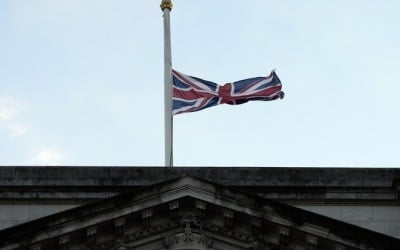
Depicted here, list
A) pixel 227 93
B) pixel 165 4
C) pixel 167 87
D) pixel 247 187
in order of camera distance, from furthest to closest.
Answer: pixel 165 4 < pixel 167 87 < pixel 227 93 < pixel 247 187

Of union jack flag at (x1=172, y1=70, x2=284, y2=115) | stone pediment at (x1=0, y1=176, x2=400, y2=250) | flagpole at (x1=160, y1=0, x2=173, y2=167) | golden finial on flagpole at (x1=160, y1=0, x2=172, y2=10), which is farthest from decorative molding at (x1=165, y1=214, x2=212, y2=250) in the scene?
golden finial on flagpole at (x1=160, y1=0, x2=172, y2=10)

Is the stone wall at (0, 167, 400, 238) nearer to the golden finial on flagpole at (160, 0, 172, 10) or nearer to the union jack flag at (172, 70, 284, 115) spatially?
the union jack flag at (172, 70, 284, 115)

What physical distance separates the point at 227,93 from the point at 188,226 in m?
8.53

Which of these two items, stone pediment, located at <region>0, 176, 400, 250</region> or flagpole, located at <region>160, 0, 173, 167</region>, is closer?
stone pediment, located at <region>0, 176, 400, 250</region>

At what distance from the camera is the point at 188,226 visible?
133ft

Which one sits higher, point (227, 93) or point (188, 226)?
point (227, 93)

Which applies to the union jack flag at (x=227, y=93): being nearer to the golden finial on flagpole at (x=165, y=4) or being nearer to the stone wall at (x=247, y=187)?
the golden finial on flagpole at (x=165, y=4)

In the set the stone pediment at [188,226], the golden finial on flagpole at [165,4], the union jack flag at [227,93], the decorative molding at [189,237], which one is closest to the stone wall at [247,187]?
A: the stone pediment at [188,226]

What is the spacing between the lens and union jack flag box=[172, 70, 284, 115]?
48.4m

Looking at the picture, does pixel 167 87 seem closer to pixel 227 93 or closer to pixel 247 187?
pixel 227 93

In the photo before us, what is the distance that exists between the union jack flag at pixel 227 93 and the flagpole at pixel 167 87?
265 millimetres

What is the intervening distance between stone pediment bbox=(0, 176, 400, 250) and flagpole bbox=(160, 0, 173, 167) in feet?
22.4

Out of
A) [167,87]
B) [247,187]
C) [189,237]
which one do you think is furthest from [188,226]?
[167,87]

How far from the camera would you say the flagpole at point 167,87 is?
4794 cm
